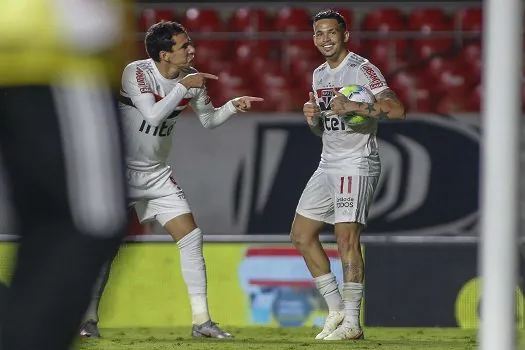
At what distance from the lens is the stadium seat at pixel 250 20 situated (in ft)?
36.4

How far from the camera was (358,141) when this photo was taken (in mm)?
6734

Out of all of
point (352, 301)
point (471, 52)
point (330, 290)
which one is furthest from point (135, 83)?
point (471, 52)

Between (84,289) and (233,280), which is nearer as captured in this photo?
(84,289)

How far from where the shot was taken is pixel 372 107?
6477 millimetres

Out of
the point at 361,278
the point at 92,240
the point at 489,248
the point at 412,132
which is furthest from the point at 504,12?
the point at 412,132

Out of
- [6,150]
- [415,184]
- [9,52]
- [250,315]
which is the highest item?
[9,52]

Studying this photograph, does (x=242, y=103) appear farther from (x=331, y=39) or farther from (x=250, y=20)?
(x=250, y=20)

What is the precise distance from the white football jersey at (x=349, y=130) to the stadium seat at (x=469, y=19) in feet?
14.2

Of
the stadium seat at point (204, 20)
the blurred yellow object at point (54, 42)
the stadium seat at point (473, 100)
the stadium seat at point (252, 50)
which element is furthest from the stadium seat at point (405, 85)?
the blurred yellow object at point (54, 42)

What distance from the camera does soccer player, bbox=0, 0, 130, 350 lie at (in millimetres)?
2021

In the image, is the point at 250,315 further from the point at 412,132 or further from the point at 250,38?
the point at 250,38

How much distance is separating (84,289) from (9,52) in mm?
378

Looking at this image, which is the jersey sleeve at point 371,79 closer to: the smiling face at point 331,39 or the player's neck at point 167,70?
the smiling face at point 331,39

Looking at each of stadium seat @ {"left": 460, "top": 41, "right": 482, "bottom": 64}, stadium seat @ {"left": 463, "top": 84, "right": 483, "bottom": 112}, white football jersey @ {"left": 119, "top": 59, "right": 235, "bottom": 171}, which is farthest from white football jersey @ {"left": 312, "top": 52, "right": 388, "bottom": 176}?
stadium seat @ {"left": 460, "top": 41, "right": 482, "bottom": 64}
